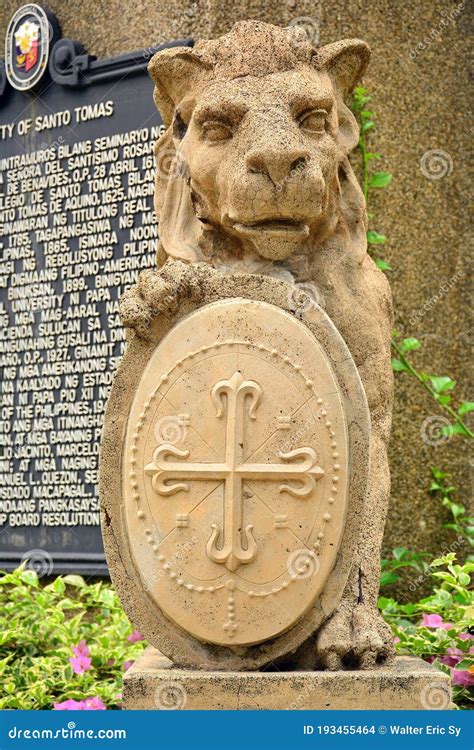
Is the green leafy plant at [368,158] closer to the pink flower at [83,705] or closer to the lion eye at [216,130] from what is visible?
the lion eye at [216,130]

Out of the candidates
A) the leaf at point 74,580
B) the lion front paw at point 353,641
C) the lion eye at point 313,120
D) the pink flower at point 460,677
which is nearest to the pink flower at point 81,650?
the leaf at point 74,580

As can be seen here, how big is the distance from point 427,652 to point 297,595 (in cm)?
120

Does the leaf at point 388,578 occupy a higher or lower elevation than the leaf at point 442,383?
lower

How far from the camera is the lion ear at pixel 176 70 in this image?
3.22 metres

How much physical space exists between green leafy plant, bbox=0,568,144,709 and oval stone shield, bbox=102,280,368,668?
1274mm

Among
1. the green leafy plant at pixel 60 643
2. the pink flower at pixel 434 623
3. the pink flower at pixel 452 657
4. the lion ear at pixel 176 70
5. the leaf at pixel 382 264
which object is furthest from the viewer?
the leaf at pixel 382 264

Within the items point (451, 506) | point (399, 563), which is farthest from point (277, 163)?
point (451, 506)

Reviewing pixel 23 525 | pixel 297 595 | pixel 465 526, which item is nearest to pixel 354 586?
pixel 297 595

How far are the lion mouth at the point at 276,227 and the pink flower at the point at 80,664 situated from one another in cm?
209

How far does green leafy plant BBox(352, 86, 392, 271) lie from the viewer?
15.9ft

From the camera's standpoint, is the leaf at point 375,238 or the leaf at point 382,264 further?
the leaf at point 382,264

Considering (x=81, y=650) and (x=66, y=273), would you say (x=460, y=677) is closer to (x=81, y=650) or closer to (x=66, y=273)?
(x=81, y=650)

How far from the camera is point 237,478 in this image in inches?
112

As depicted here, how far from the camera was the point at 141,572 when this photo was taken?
9.53ft
